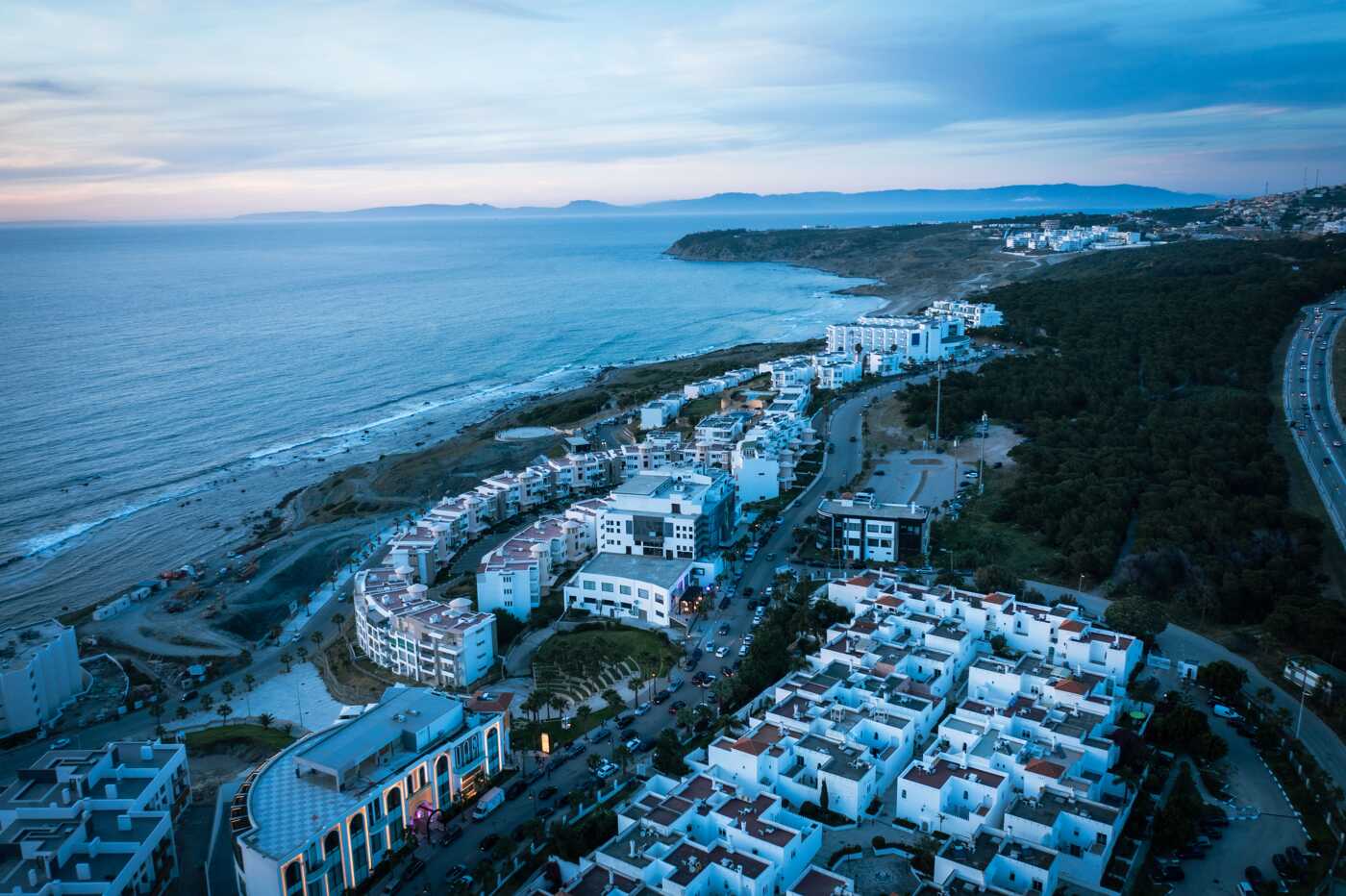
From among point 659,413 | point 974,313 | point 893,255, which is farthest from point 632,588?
point 893,255

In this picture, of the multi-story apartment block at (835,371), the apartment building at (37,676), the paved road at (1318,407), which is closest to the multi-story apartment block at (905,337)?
the multi-story apartment block at (835,371)

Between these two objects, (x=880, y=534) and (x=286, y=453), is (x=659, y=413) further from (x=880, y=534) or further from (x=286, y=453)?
(x=286, y=453)

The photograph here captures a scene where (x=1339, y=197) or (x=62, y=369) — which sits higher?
(x=1339, y=197)

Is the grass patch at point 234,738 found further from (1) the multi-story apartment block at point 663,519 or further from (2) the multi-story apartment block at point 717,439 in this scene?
(2) the multi-story apartment block at point 717,439

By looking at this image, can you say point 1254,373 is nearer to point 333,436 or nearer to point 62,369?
point 333,436

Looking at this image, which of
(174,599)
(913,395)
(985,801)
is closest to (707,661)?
(985,801)

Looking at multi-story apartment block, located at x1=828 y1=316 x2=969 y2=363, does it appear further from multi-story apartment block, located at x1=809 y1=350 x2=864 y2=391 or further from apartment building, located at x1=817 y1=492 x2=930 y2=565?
apartment building, located at x1=817 y1=492 x2=930 y2=565

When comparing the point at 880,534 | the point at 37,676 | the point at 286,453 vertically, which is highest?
the point at 880,534
